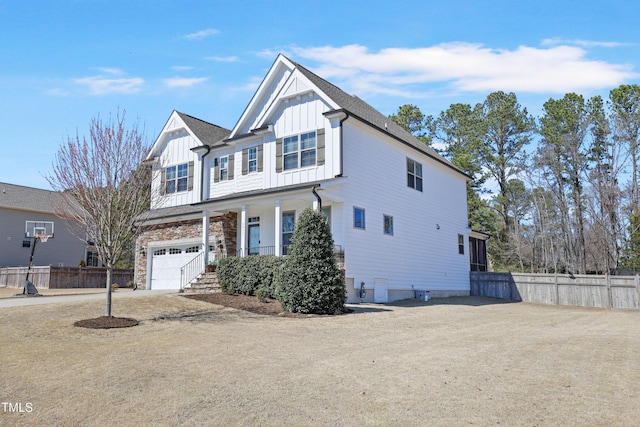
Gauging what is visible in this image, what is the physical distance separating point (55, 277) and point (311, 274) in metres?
20.3

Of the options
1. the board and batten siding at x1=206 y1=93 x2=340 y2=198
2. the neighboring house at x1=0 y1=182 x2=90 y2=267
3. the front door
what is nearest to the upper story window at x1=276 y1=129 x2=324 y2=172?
the board and batten siding at x1=206 y1=93 x2=340 y2=198

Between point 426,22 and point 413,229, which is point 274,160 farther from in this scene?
point 426,22

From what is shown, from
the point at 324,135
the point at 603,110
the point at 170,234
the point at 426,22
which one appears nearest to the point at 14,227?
the point at 170,234

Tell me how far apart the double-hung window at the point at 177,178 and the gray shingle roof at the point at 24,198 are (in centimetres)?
1351

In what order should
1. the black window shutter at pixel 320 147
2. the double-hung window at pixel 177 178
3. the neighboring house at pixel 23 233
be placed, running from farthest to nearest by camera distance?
the neighboring house at pixel 23 233
the double-hung window at pixel 177 178
the black window shutter at pixel 320 147

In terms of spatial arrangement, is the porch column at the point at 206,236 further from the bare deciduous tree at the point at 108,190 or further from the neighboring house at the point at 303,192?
the bare deciduous tree at the point at 108,190

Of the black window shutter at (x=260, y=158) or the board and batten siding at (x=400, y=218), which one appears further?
the black window shutter at (x=260, y=158)

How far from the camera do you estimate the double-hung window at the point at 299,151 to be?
18.7 m

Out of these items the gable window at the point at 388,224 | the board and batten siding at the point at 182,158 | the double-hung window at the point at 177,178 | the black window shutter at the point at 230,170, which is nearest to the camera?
the gable window at the point at 388,224

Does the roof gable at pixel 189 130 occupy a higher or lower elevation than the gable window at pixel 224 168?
higher

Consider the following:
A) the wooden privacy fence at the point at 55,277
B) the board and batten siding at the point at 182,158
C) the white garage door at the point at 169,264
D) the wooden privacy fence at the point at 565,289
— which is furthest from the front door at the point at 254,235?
the wooden privacy fence at the point at 55,277

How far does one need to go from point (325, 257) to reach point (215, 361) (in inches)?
285

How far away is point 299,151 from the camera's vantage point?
19.1 metres

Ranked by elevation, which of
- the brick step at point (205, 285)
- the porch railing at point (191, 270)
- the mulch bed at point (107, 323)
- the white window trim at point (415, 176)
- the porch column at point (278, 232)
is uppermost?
the white window trim at point (415, 176)
